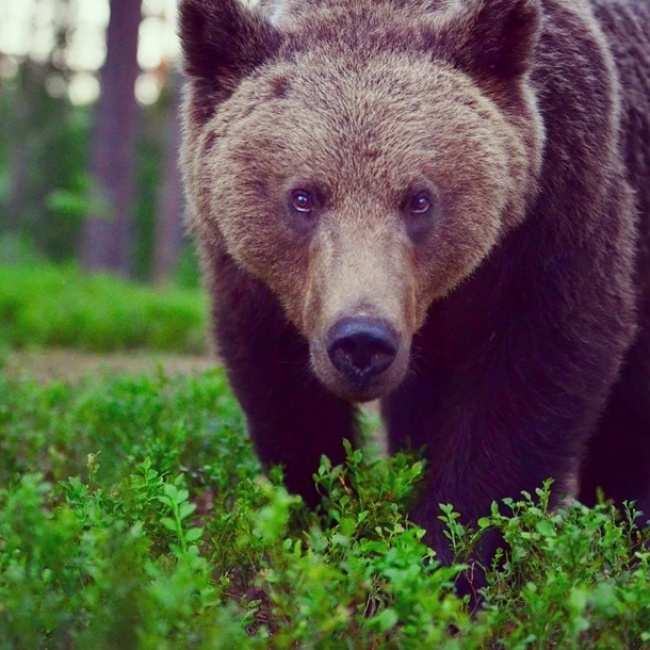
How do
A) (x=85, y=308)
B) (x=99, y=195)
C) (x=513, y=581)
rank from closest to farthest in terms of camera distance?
(x=513, y=581), (x=85, y=308), (x=99, y=195)

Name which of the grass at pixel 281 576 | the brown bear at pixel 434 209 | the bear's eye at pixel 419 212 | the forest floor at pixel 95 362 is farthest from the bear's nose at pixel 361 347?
the forest floor at pixel 95 362

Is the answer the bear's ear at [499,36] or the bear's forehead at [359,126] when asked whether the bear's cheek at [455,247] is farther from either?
the bear's ear at [499,36]

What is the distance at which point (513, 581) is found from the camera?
3.55 m

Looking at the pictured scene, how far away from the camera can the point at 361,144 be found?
151 inches

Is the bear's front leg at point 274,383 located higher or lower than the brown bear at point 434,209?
lower

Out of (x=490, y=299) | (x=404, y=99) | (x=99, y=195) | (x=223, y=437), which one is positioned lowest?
(x=99, y=195)

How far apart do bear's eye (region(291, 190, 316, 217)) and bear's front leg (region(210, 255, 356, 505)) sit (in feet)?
1.76

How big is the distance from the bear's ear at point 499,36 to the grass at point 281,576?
1.38 meters

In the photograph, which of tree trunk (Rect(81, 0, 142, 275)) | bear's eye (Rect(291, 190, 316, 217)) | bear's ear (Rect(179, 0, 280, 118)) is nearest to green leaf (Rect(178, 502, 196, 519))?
bear's eye (Rect(291, 190, 316, 217))

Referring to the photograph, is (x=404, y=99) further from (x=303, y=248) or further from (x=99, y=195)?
(x=99, y=195)

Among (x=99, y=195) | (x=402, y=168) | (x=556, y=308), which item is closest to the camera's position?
(x=402, y=168)

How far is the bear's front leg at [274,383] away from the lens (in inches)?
177

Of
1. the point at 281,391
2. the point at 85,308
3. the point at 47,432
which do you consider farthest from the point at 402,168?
the point at 85,308

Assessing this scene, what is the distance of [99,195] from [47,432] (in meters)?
10.1
